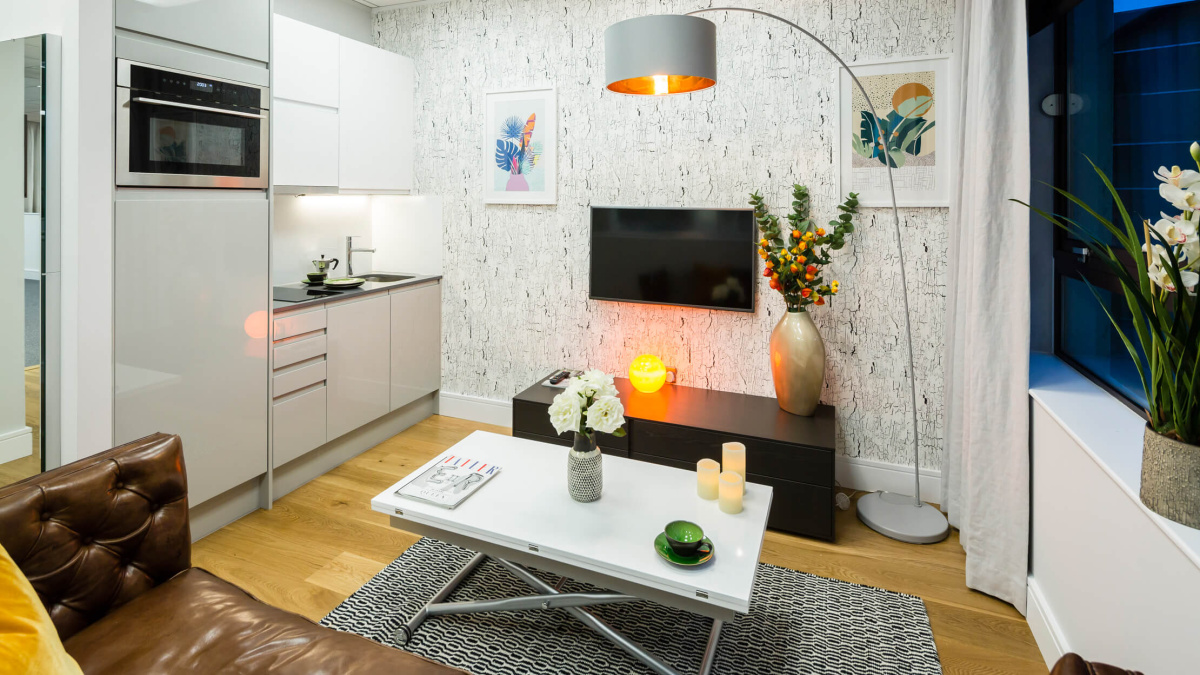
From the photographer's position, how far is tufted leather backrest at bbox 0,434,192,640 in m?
1.42

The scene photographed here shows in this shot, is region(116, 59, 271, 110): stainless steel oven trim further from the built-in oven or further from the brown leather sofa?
the brown leather sofa

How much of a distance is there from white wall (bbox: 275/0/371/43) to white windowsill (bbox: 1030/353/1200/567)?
4080 mm

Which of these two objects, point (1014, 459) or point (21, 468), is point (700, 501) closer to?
point (1014, 459)

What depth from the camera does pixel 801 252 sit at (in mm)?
2953

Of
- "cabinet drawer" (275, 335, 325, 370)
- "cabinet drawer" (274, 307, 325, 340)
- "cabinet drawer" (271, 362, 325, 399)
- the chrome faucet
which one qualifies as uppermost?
the chrome faucet

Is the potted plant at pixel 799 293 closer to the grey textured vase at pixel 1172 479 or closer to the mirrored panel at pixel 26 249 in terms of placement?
the grey textured vase at pixel 1172 479

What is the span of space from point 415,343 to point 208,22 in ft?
6.69

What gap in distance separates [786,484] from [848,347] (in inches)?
34.0

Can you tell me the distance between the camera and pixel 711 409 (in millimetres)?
3227

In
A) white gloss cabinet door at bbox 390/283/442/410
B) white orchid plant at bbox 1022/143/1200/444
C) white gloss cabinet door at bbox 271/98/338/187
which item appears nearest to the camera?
white orchid plant at bbox 1022/143/1200/444

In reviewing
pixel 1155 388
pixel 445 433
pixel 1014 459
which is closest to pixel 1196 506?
pixel 1155 388

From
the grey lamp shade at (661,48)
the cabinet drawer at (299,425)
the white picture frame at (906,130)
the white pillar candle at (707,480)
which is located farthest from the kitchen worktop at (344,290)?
the white picture frame at (906,130)

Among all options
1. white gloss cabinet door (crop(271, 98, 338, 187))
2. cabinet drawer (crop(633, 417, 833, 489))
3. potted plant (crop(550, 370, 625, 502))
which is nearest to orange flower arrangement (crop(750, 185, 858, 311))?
cabinet drawer (crop(633, 417, 833, 489))

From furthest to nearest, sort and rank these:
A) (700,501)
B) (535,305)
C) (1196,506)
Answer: (535,305) → (700,501) → (1196,506)
